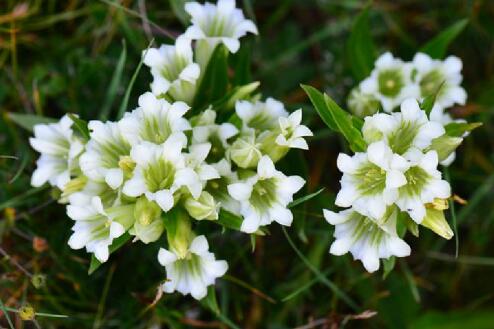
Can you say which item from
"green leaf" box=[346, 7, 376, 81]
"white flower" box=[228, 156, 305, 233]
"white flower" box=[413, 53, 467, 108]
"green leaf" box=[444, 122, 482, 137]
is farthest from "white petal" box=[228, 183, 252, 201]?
"green leaf" box=[346, 7, 376, 81]

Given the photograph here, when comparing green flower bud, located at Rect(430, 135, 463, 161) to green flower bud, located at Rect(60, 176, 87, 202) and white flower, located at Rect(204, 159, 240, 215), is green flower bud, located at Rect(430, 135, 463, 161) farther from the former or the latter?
green flower bud, located at Rect(60, 176, 87, 202)

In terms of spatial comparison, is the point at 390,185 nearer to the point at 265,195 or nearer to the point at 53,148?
the point at 265,195

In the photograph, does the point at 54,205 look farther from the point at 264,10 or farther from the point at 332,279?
the point at 264,10

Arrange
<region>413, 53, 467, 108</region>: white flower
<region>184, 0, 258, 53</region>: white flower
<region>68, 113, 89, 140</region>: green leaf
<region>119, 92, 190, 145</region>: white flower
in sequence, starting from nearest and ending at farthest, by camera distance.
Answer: <region>119, 92, 190, 145</region>: white flower
<region>68, 113, 89, 140</region>: green leaf
<region>184, 0, 258, 53</region>: white flower
<region>413, 53, 467, 108</region>: white flower

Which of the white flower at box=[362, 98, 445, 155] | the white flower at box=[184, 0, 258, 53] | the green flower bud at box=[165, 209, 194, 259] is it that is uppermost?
the white flower at box=[184, 0, 258, 53]

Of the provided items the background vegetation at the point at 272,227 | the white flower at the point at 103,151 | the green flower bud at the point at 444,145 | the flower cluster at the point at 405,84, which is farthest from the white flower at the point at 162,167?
the flower cluster at the point at 405,84

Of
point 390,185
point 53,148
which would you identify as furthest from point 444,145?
point 53,148

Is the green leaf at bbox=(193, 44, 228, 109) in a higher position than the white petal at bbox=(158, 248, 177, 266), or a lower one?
higher
